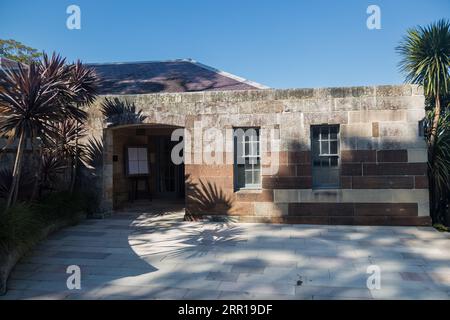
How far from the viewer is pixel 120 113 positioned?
327 inches

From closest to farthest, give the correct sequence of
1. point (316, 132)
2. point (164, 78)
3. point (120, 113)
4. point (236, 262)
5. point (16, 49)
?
point (236, 262), point (316, 132), point (120, 113), point (164, 78), point (16, 49)

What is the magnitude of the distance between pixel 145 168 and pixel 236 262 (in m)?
6.86

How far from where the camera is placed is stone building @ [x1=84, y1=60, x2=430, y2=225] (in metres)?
7.25

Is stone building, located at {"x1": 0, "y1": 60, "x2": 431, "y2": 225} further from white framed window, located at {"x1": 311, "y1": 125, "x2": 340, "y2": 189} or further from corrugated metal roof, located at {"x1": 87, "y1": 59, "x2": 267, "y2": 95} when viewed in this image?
corrugated metal roof, located at {"x1": 87, "y1": 59, "x2": 267, "y2": 95}

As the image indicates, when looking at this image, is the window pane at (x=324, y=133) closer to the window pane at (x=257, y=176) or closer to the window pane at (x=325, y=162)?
the window pane at (x=325, y=162)

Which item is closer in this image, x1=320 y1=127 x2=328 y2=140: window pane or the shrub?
the shrub

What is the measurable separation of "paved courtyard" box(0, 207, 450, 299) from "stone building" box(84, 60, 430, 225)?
1.67 ft

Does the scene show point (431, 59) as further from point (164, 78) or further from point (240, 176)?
point (164, 78)

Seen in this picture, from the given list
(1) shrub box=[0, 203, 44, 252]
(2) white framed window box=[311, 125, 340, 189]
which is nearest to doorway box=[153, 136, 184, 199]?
(2) white framed window box=[311, 125, 340, 189]

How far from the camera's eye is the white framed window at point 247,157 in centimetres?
790

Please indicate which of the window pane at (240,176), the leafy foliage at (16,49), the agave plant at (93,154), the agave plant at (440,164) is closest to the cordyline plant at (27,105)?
the agave plant at (93,154)

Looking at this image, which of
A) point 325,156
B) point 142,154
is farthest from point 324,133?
point 142,154

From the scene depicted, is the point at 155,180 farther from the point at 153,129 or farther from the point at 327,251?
the point at 327,251
